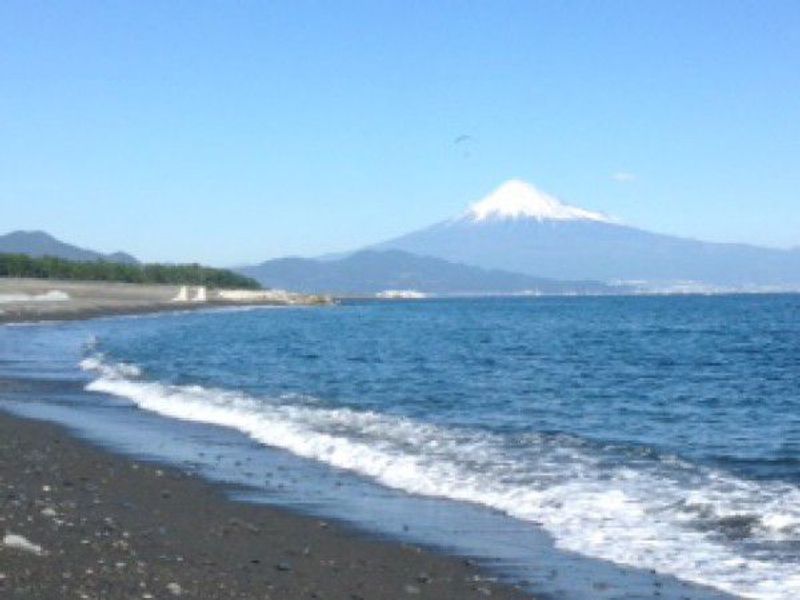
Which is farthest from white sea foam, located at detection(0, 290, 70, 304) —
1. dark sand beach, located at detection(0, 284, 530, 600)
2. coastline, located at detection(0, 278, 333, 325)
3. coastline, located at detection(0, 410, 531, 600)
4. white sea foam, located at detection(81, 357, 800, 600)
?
coastline, located at detection(0, 410, 531, 600)

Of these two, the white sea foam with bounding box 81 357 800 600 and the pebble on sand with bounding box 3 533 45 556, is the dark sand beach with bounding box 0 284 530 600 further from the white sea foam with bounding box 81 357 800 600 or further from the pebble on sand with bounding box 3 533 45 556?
the white sea foam with bounding box 81 357 800 600

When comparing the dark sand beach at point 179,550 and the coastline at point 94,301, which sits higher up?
the coastline at point 94,301

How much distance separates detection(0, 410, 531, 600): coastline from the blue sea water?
818 millimetres

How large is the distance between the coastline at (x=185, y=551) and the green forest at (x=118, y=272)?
12458cm

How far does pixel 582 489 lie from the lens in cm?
1426

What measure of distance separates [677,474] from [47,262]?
131035mm

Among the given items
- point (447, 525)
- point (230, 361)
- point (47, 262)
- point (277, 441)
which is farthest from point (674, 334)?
point (47, 262)

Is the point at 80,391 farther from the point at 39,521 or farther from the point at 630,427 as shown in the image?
the point at 39,521

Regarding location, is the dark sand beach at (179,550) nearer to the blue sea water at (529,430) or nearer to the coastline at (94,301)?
the blue sea water at (529,430)

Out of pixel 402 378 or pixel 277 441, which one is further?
pixel 402 378

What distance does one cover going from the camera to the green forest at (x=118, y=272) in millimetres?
135250

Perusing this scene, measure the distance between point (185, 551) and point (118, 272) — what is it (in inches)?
5700

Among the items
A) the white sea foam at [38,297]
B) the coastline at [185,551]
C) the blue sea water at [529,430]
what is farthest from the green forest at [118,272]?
the coastline at [185,551]

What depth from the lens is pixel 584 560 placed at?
1075 centimetres
